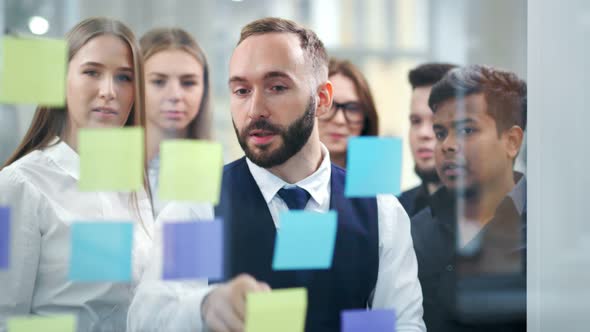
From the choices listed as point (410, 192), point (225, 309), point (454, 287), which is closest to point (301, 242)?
point (225, 309)

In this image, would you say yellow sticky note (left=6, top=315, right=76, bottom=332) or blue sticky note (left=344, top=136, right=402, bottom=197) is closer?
yellow sticky note (left=6, top=315, right=76, bottom=332)

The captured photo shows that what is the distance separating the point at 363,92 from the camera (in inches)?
52.2

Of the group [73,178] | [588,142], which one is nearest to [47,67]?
[73,178]

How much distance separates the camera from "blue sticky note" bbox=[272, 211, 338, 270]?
115 cm

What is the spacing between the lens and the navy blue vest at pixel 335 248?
45.4 inches

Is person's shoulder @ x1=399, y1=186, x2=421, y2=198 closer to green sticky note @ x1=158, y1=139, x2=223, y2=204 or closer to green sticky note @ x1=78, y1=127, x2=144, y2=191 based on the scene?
green sticky note @ x1=158, y1=139, x2=223, y2=204

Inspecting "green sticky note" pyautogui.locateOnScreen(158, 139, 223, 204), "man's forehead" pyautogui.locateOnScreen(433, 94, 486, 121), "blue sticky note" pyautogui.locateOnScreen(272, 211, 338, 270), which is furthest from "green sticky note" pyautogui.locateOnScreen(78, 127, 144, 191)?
"man's forehead" pyautogui.locateOnScreen(433, 94, 486, 121)

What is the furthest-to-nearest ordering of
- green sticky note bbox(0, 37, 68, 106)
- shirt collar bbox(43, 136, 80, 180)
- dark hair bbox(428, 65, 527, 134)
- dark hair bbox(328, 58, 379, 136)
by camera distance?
dark hair bbox(428, 65, 527, 134), dark hair bbox(328, 58, 379, 136), shirt collar bbox(43, 136, 80, 180), green sticky note bbox(0, 37, 68, 106)

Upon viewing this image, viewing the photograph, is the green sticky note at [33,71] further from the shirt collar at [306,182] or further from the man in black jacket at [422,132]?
the man in black jacket at [422,132]

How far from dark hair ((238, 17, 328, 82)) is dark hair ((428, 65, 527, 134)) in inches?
12.3

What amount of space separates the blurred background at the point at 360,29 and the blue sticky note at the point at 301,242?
0.53ft

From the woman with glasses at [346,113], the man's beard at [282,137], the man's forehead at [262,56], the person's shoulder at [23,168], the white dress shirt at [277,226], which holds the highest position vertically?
the man's forehead at [262,56]

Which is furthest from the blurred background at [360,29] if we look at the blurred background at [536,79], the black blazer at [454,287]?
the black blazer at [454,287]

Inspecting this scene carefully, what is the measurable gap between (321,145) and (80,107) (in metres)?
0.44
